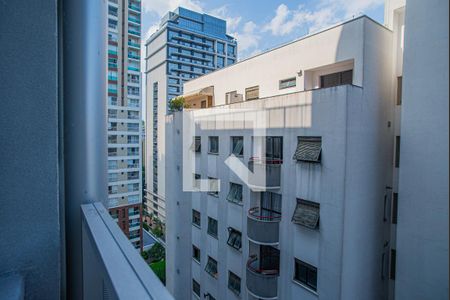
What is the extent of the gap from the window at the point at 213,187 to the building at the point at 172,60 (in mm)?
16707

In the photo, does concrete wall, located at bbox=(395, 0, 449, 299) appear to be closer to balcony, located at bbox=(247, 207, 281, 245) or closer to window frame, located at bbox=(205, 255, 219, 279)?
balcony, located at bbox=(247, 207, 281, 245)

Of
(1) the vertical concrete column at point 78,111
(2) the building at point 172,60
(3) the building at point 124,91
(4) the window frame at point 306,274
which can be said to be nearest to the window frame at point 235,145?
(3) the building at point 124,91

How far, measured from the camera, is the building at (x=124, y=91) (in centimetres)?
377

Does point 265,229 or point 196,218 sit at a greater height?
point 265,229

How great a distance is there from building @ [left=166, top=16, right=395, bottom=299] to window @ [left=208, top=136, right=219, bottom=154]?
3 centimetres

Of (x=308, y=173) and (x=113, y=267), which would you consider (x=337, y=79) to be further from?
(x=113, y=267)

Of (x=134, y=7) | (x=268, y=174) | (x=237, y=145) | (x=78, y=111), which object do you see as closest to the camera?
(x=78, y=111)

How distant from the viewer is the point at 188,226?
Result: 28.4 feet

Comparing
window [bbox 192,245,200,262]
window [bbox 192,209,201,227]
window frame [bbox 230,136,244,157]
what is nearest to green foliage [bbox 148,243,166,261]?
window [bbox 192,245,200,262]

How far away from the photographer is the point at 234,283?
665 cm

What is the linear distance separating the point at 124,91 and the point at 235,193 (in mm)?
3740

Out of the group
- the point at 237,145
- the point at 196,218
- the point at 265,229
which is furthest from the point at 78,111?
the point at 196,218

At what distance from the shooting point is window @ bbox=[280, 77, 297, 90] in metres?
6.03

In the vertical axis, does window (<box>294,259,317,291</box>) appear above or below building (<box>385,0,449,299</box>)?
below
